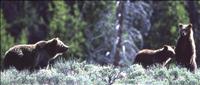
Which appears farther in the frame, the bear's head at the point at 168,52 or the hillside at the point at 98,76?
the bear's head at the point at 168,52

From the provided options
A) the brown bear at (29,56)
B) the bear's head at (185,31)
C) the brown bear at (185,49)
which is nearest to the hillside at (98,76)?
the brown bear at (29,56)

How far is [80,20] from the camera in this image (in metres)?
55.7

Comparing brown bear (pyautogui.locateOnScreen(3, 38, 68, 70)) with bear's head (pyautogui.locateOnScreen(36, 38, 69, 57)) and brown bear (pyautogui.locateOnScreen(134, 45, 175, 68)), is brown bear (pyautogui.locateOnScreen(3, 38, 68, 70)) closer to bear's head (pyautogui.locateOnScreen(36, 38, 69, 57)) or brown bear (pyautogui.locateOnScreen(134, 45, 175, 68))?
bear's head (pyautogui.locateOnScreen(36, 38, 69, 57))

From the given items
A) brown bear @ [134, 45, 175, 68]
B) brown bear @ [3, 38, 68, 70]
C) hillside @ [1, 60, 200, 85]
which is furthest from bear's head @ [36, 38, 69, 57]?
hillside @ [1, 60, 200, 85]

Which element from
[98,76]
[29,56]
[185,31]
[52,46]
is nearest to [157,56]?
[185,31]

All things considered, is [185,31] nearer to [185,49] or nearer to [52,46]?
[185,49]

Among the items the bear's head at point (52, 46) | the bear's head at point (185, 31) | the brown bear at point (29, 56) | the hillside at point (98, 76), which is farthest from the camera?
the bear's head at point (52, 46)

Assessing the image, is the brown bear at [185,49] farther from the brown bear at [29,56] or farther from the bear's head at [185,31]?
the brown bear at [29,56]

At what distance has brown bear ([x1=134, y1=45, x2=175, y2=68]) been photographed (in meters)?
21.4

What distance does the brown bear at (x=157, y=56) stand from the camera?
2139 centimetres

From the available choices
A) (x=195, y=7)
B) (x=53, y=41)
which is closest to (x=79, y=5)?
(x=195, y=7)

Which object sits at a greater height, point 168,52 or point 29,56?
point 29,56

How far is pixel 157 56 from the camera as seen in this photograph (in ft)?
71.1

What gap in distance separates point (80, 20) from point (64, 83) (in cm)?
3896
